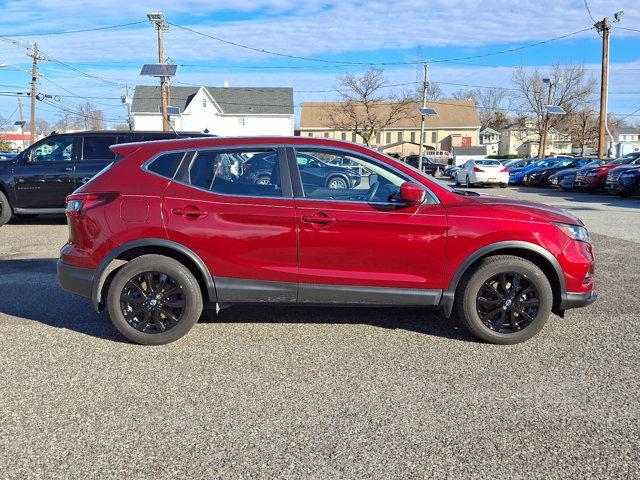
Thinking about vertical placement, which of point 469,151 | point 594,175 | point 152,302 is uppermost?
point 469,151

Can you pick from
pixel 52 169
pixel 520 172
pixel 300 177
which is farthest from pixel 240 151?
pixel 520 172

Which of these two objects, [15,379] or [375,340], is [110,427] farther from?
[375,340]

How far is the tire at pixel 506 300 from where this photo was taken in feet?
15.4

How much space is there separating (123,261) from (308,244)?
62.3 inches

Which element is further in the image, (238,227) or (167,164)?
(167,164)

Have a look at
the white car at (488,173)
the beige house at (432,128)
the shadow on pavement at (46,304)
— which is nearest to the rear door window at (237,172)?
the shadow on pavement at (46,304)

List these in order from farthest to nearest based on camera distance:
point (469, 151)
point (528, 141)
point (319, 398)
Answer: point (528, 141)
point (469, 151)
point (319, 398)

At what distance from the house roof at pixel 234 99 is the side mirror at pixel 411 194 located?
6239 centimetres

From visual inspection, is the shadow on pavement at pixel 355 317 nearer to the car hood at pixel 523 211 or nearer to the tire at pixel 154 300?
the tire at pixel 154 300

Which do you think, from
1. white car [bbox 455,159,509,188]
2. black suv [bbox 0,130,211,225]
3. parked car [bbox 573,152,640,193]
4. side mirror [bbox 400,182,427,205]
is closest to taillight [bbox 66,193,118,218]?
side mirror [bbox 400,182,427,205]

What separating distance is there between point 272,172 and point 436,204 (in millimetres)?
1378

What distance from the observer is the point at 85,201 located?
4867 mm

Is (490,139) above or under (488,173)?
above

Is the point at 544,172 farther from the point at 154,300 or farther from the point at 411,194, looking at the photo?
the point at 154,300
